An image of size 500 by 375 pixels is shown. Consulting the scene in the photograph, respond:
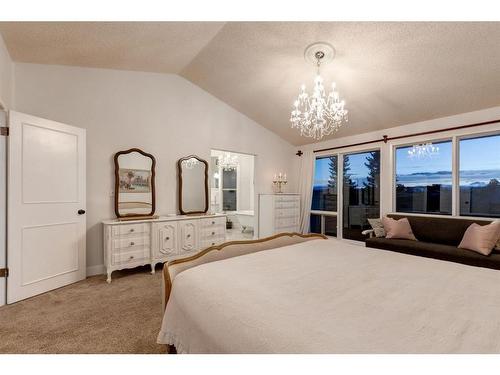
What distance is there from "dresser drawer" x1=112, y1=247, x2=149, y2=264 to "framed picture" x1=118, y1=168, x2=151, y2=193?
881 mm

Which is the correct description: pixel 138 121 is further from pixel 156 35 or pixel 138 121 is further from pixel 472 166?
pixel 472 166

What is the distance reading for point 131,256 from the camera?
3.23 meters

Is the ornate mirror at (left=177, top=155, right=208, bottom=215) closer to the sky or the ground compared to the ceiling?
closer to the ground

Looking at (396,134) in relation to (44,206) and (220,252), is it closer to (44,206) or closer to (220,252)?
(220,252)

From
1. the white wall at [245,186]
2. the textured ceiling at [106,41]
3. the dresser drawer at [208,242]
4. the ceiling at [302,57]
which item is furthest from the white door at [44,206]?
the white wall at [245,186]

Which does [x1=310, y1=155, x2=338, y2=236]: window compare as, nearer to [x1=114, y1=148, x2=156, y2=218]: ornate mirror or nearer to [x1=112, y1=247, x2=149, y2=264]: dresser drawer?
[x1=114, y1=148, x2=156, y2=218]: ornate mirror

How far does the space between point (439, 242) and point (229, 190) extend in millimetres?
5195

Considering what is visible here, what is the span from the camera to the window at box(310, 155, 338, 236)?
5199 mm

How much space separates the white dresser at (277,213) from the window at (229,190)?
2.28 meters

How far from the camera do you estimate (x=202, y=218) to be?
393cm

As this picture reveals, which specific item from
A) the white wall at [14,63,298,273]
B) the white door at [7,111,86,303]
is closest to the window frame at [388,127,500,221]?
the white wall at [14,63,298,273]

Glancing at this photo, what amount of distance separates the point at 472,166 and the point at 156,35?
15.0 feet

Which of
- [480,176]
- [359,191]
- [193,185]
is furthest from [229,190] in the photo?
[480,176]

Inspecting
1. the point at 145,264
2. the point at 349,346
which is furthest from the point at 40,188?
the point at 349,346
